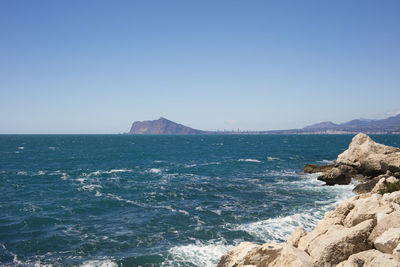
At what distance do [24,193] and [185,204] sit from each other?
23.5m

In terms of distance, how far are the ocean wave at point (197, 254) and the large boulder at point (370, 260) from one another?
10.2m

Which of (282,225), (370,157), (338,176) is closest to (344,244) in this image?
(282,225)

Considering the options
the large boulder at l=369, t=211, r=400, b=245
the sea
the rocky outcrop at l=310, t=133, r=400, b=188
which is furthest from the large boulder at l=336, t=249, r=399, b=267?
the rocky outcrop at l=310, t=133, r=400, b=188

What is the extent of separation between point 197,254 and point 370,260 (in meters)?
12.8

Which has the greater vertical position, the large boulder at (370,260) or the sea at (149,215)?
the large boulder at (370,260)

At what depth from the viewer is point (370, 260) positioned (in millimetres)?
9672

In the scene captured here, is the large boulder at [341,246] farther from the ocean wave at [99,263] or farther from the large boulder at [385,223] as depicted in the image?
the ocean wave at [99,263]

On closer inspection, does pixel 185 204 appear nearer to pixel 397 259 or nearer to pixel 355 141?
pixel 397 259

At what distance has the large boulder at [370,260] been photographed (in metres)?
9.04

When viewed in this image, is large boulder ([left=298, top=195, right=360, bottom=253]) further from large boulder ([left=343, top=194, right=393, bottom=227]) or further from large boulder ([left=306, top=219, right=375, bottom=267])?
large boulder ([left=306, top=219, right=375, bottom=267])

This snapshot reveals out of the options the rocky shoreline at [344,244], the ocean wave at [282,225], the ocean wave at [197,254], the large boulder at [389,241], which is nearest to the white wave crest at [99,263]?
the ocean wave at [197,254]

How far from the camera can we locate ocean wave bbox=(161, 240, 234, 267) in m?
18.9

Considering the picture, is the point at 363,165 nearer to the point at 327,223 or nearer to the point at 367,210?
the point at 327,223

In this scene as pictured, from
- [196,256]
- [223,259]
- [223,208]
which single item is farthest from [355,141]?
[223,259]
